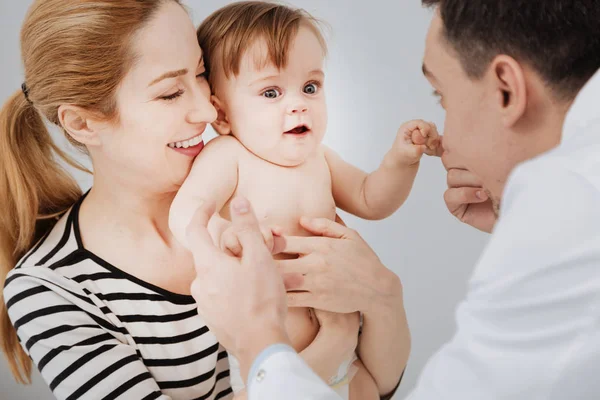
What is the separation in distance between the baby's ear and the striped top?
33cm

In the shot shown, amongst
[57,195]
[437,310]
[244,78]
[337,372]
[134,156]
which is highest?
[244,78]

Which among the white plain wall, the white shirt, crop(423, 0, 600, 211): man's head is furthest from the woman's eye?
the white plain wall

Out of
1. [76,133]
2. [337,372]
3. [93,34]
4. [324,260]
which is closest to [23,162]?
[76,133]

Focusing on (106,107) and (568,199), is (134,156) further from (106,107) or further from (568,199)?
(568,199)

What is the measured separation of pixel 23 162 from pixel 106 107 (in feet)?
1.00

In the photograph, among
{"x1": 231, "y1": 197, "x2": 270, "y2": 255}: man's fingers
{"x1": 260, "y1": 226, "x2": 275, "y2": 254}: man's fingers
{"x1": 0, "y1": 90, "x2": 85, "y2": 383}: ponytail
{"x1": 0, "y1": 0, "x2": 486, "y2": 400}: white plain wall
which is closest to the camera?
{"x1": 231, "y1": 197, "x2": 270, "y2": 255}: man's fingers

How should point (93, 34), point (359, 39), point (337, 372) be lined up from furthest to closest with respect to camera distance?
point (359, 39)
point (337, 372)
point (93, 34)

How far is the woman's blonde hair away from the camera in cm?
121

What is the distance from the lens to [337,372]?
1.31 metres

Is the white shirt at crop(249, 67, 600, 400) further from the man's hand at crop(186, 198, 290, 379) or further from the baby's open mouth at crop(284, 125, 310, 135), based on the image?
the baby's open mouth at crop(284, 125, 310, 135)

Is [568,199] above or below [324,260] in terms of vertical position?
above

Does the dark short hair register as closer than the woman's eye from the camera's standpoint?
Yes

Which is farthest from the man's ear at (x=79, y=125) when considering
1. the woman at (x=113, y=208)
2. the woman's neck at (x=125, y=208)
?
the woman's neck at (x=125, y=208)

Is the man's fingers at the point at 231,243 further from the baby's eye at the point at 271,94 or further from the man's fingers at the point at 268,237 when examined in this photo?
the baby's eye at the point at 271,94
